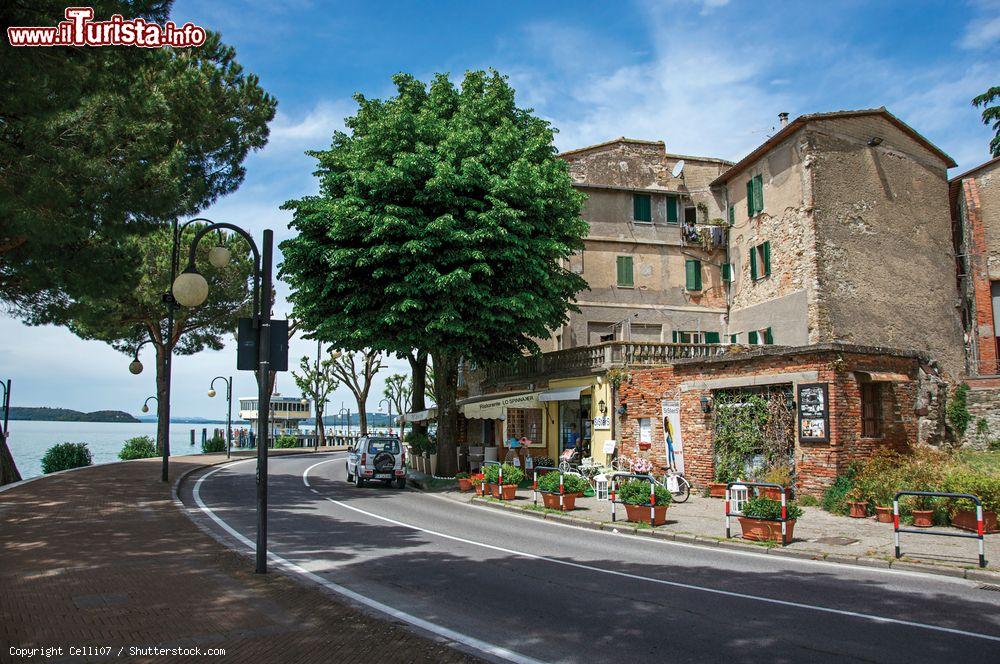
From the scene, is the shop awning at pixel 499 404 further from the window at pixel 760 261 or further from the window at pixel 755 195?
the window at pixel 755 195

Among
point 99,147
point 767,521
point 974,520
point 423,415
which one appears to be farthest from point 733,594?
point 423,415

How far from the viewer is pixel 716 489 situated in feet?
63.2

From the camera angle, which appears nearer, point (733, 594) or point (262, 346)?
Result: point (733, 594)

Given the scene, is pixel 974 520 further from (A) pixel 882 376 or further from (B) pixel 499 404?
(B) pixel 499 404

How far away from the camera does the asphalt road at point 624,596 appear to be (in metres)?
6.58

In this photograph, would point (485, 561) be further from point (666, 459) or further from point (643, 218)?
point (643, 218)

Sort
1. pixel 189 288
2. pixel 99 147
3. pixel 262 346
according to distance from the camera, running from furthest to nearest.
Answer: pixel 99 147
pixel 189 288
pixel 262 346

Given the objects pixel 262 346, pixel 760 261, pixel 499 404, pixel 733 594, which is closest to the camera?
pixel 733 594

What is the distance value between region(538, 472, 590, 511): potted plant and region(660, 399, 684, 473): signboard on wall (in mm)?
3708

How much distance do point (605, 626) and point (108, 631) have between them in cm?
489

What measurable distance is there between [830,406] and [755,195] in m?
16.1

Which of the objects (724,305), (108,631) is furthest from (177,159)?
(724,305)

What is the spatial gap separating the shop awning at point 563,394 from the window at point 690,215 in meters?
13.2

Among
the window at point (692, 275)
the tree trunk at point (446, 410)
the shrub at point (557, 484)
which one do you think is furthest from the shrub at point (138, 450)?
the window at point (692, 275)
